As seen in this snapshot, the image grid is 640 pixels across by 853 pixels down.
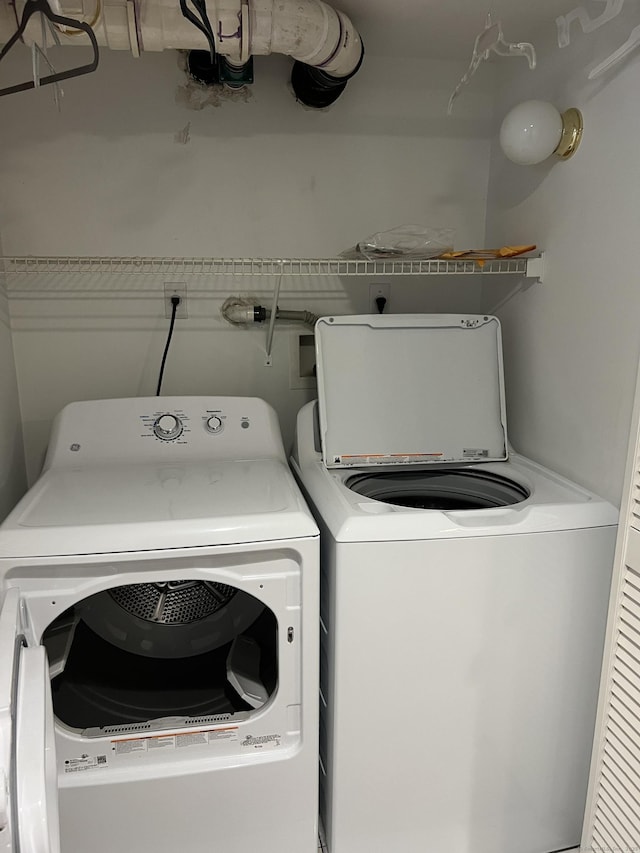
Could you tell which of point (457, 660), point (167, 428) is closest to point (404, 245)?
point (167, 428)

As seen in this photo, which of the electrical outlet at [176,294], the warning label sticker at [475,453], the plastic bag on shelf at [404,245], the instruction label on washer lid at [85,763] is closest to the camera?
the instruction label on washer lid at [85,763]

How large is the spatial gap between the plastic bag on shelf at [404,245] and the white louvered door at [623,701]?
77 cm

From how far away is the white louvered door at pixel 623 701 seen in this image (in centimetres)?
119

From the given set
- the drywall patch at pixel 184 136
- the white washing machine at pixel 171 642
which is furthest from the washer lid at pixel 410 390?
the drywall patch at pixel 184 136

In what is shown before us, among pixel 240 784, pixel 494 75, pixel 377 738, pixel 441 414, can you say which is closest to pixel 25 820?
pixel 240 784

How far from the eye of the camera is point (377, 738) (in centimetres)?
142

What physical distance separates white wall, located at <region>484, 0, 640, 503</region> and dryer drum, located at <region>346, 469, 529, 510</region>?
0.19 meters

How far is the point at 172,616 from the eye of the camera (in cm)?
156

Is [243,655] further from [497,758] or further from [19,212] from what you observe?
[19,212]

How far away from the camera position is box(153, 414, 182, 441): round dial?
5.79 ft

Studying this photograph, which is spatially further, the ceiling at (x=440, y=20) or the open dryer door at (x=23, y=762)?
the ceiling at (x=440, y=20)

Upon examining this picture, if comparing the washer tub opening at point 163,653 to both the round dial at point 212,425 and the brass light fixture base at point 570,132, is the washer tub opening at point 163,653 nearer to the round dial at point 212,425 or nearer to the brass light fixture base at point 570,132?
the round dial at point 212,425

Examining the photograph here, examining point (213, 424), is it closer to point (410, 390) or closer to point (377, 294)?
point (410, 390)

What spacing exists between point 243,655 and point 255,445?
59 cm
